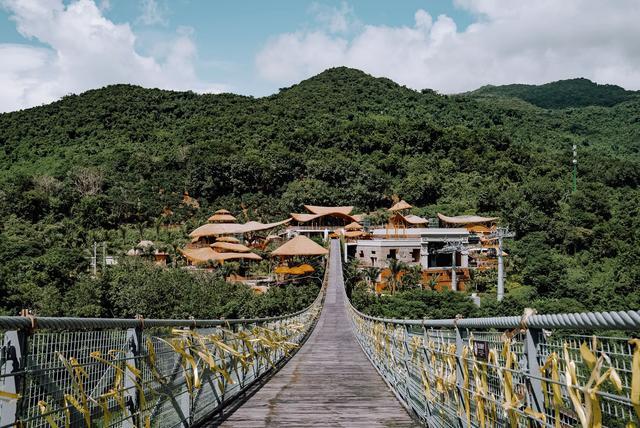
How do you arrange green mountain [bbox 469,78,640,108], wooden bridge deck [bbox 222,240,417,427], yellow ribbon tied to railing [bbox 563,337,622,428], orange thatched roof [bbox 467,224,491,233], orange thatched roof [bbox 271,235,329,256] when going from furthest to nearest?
green mountain [bbox 469,78,640,108], orange thatched roof [bbox 467,224,491,233], orange thatched roof [bbox 271,235,329,256], wooden bridge deck [bbox 222,240,417,427], yellow ribbon tied to railing [bbox 563,337,622,428]

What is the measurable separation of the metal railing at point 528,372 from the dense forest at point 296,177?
23.6 m

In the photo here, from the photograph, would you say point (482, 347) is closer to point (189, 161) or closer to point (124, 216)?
point (124, 216)

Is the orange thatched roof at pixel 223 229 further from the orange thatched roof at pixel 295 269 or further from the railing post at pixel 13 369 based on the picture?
the railing post at pixel 13 369

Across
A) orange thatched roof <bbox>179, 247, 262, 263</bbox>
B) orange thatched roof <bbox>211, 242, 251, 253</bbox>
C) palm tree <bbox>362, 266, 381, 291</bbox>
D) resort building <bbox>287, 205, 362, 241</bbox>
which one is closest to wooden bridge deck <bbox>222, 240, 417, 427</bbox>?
orange thatched roof <bbox>179, 247, 262, 263</bbox>

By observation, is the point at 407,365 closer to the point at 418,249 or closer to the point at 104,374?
the point at 104,374

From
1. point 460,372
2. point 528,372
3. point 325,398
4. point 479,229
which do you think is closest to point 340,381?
point 325,398

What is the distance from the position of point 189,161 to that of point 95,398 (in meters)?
66.7

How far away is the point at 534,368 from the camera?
224 cm

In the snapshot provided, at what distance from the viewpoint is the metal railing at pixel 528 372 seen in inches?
63.3

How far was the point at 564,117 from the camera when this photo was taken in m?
104

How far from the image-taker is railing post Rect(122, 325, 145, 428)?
3.12 m

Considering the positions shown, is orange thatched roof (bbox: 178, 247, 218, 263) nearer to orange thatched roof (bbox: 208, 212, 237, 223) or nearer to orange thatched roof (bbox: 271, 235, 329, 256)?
orange thatched roof (bbox: 271, 235, 329, 256)

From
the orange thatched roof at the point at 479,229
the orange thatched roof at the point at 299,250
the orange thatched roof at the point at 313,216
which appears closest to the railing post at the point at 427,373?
the orange thatched roof at the point at 299,250

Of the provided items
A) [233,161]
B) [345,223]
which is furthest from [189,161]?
[345,223]
